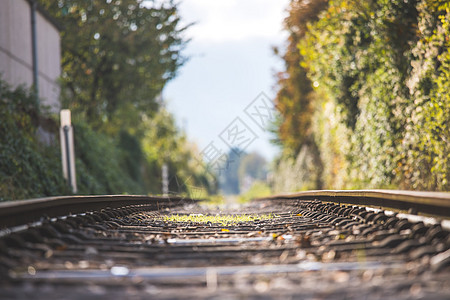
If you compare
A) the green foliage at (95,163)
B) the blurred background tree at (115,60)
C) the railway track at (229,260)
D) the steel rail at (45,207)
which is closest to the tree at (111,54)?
the blurred background tree at (115,60)

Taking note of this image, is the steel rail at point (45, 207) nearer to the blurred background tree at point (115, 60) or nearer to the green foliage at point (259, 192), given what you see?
the blurred background tree at point (115, 60)

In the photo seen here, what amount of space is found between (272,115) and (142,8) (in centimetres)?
961

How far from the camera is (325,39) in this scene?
607 inches

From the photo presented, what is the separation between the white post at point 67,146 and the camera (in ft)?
37.8

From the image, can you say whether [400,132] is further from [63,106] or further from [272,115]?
[272,115]

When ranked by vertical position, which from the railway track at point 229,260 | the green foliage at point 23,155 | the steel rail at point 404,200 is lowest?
the railway track at point 229,260

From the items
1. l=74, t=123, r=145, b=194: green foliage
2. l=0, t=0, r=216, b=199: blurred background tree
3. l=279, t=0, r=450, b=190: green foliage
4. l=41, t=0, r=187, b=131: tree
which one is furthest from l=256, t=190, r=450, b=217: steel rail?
l=41, t=0, r=187, b=131: tree

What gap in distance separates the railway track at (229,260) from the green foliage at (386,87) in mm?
4587

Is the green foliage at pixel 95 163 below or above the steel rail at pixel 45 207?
above

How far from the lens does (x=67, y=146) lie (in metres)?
11.7

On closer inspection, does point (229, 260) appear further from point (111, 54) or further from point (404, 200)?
point (111, 54)

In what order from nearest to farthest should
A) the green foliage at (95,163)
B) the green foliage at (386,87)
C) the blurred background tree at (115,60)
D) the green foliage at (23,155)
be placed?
1. the green foliage at (386,87)
2. the green foliage at (23,155)
3. the green foliage at (95,163)
4. the blurred background tree at (115,60)

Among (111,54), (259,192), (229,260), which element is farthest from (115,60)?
(259,192)

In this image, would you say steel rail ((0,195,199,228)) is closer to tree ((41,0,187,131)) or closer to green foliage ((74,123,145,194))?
green foliage ((74,123,145,194))
